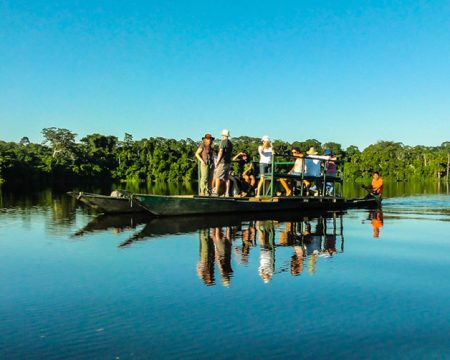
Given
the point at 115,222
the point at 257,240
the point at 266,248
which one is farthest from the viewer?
the point at 115,222

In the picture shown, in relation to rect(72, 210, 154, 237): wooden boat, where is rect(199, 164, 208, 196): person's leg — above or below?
above

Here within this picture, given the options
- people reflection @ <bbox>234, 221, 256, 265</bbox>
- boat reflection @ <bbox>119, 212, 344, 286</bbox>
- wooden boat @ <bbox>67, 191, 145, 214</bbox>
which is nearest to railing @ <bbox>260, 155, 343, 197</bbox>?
boat reflection @ <bbox>119, 212, 344, 286</bbox>

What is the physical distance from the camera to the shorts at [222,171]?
50.3ft

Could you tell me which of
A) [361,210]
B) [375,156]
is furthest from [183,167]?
→ [361,210]

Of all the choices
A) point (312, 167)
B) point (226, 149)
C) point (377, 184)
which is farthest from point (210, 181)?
point (377, 184)

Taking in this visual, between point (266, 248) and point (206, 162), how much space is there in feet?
20.2

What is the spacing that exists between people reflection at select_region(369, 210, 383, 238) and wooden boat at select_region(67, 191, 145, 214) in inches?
275

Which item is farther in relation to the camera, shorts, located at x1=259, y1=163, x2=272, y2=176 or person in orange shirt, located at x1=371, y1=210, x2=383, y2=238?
shorts, located at x1=259, y1=163, x2=272, y2=176

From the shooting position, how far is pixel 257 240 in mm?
10789

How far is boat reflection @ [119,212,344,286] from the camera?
774cm

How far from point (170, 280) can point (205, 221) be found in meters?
7.66

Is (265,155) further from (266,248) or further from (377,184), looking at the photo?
(266,248)

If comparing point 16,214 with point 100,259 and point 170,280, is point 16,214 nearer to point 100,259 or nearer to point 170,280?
point 100,259

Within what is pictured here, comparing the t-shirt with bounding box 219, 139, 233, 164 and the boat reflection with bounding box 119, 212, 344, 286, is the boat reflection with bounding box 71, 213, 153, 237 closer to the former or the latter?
the boat reflection with bounding box 119, 212, 344, 286
